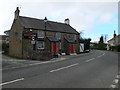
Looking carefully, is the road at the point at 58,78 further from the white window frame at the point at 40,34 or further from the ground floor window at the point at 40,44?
the white window frame at the point at 40,34

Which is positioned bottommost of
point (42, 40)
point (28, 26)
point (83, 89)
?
point (83, 89)

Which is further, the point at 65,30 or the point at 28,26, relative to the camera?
the point at 65,30

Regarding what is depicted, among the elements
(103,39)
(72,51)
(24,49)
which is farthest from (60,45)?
(103,39)

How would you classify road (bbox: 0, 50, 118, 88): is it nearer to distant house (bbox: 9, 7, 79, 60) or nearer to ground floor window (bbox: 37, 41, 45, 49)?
distant house (bbox: 9, 7, 79, 60)

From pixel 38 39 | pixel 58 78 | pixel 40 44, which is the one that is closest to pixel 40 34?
pixel 38 39

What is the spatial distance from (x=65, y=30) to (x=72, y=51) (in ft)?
19.4

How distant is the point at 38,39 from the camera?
36062 millimetres

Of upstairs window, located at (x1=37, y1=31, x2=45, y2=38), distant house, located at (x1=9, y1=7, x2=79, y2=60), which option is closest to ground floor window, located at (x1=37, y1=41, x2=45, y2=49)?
distant house, located at (x1=9, y1=7, x2=79, y2=60)

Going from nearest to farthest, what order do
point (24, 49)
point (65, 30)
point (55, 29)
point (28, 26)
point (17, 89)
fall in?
point (17, 89) < point (24, 49) < point (28, 26) < point (55, 29) < point (65, 30)

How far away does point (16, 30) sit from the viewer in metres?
36.2

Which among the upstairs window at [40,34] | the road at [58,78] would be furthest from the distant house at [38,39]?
the road at [58,78]

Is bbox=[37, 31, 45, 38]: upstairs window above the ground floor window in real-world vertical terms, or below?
above

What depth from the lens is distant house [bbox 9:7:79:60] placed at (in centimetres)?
3257

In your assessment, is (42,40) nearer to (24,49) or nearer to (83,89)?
(24,49)
